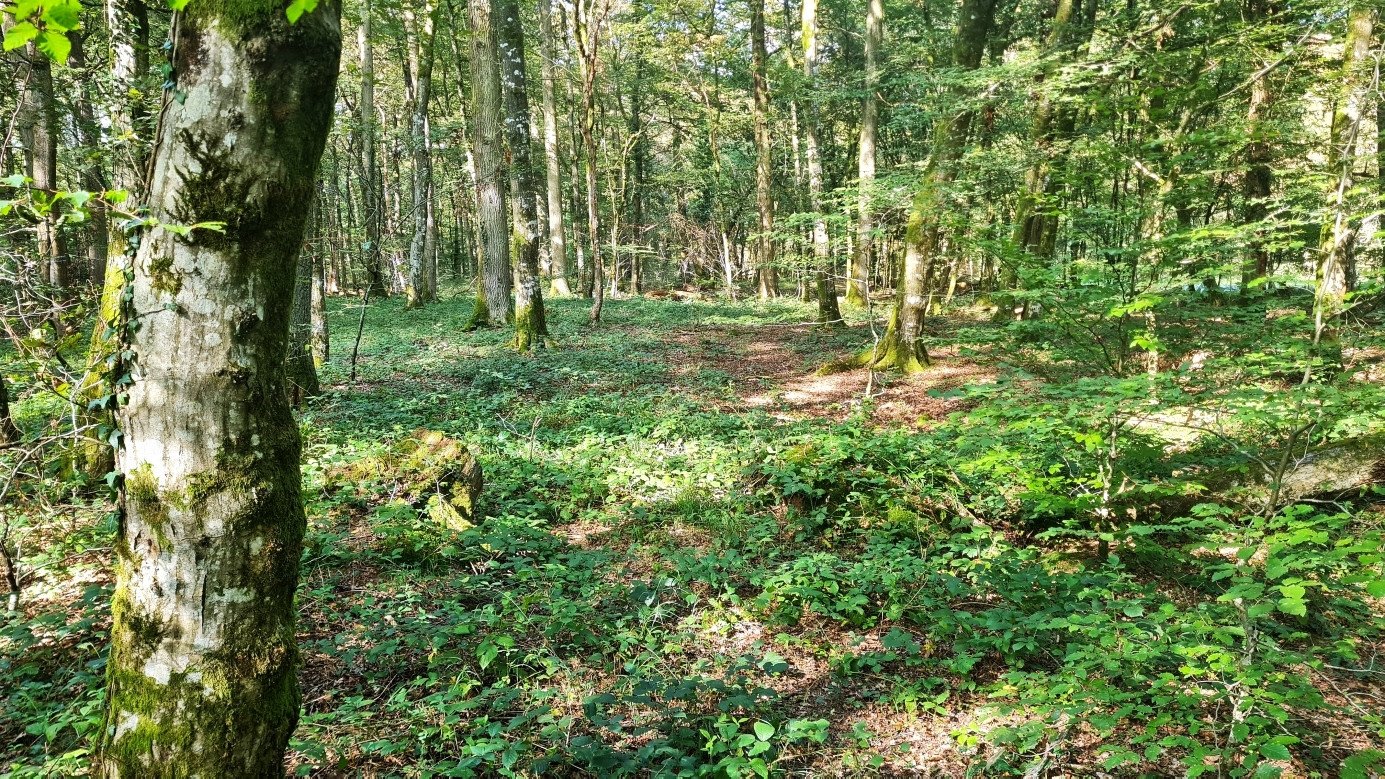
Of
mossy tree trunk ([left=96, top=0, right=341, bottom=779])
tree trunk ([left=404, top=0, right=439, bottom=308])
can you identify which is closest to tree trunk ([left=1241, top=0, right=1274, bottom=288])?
mossy tree trunk ([left=96, top=0, right=341, bottom=779])

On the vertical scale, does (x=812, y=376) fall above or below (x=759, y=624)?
above

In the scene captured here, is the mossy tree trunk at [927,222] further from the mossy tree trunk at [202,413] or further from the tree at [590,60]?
Answer: the mossy tree trunk at [202,413]

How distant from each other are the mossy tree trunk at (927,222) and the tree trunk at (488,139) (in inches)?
308

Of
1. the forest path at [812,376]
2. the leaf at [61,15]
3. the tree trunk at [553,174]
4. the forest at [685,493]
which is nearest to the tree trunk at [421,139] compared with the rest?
the tree trunk at [553,174]

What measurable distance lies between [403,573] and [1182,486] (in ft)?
17.2

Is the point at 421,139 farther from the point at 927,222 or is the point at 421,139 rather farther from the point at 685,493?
the point at 685,493

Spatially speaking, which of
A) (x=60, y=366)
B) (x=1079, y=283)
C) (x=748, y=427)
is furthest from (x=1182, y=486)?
(x=60, y=366)

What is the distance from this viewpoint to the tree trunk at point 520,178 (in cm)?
1177

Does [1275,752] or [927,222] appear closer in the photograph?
[1275,752]

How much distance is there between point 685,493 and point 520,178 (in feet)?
27.7

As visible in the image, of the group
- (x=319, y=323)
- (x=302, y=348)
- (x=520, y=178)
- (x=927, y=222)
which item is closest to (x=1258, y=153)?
(x=927, y=222)

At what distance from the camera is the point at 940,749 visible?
10.1 ft

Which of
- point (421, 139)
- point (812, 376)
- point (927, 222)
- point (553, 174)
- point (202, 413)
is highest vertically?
point (421, 139)

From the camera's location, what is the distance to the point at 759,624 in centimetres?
411
